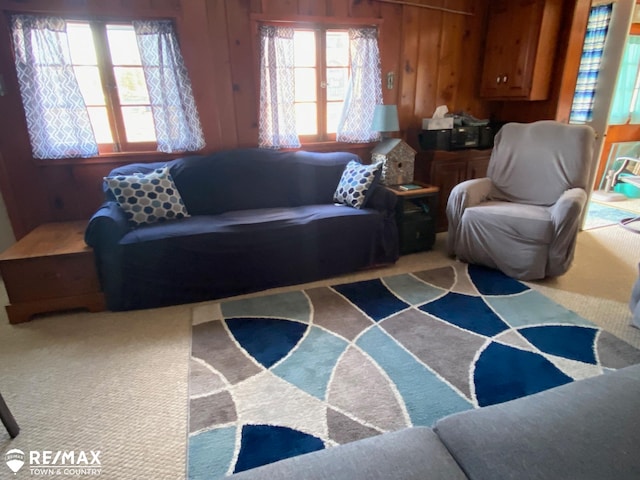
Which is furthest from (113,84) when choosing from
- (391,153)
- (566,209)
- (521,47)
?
(521,47)

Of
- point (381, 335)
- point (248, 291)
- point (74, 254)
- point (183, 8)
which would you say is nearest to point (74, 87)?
point (183, 8)

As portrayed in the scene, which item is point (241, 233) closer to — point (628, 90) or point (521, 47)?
point (521, 47)

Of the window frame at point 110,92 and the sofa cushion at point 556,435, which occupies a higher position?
the window frame at point 110,92

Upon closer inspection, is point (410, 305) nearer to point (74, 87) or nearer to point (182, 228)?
point (182, 228)

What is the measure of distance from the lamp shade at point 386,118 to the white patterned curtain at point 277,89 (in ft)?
2.35

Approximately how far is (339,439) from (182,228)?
5.49 feet

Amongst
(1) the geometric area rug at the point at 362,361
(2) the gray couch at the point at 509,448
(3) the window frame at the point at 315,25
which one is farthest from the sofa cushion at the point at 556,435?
(3) the window frame at the point at 315,25

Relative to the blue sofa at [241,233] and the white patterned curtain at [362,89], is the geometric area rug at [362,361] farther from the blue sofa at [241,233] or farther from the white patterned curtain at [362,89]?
the white patterned curtain at [362,89]

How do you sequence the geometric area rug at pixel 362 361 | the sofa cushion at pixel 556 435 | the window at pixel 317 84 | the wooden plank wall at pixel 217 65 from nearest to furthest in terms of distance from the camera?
the sofa cushion at pixel 556 435 < the geometric area rug at pixel 362 361 < the wooden plank wall at pixel 217 65 < the window at pixel 317 84

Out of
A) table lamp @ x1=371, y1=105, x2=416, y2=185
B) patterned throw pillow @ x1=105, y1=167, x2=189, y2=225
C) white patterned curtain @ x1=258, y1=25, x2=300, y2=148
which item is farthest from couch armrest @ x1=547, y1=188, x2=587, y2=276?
patterned throw pillow @ x1=105, y1=167, x2=189, y2=225

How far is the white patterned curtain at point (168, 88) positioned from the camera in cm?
268

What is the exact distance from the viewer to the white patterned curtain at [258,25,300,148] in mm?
2947

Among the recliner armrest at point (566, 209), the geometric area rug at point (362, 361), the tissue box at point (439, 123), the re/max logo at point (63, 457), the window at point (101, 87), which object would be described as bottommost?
the re/max logo at point (63, 457)

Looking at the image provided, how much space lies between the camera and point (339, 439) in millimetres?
1447
